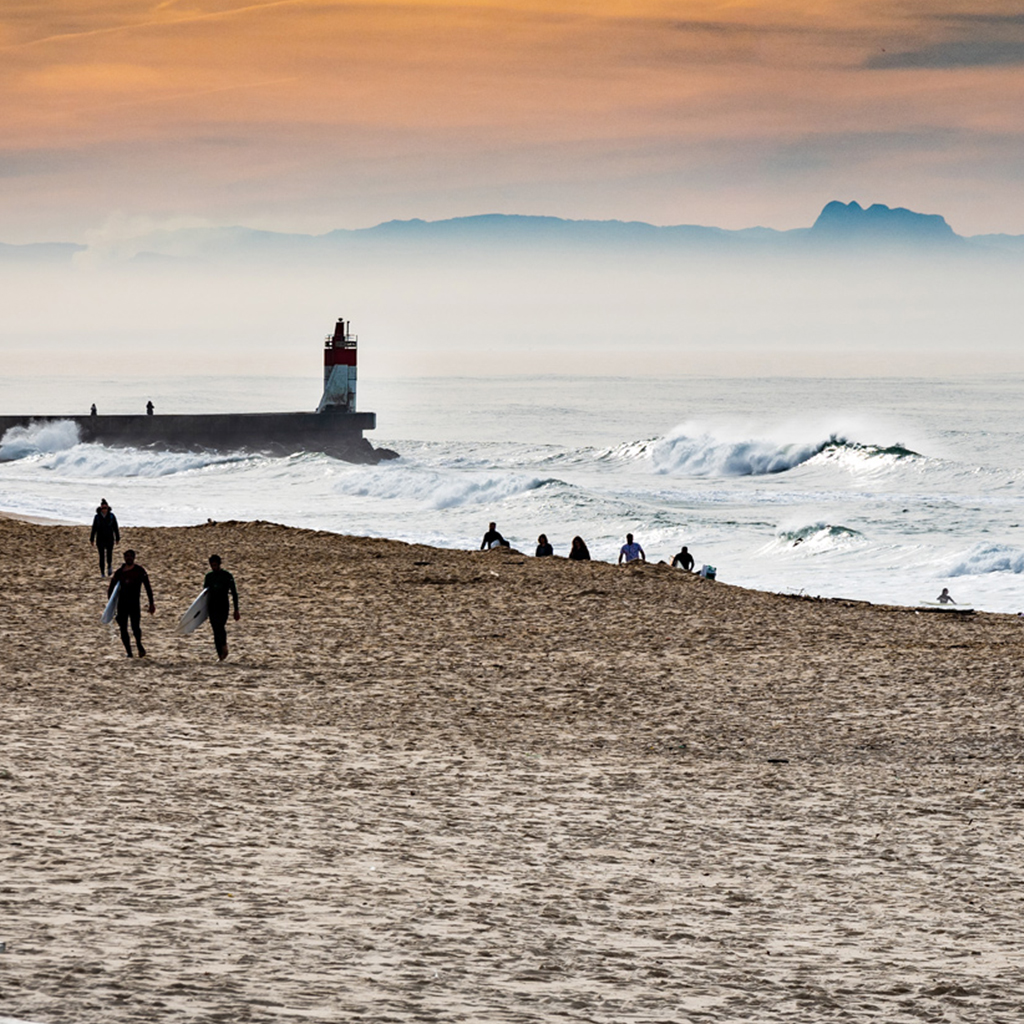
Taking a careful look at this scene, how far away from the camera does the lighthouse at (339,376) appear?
72.6 meters

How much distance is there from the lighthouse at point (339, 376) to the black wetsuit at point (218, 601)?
57.4 meters

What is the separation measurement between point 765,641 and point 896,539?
68.7 ft

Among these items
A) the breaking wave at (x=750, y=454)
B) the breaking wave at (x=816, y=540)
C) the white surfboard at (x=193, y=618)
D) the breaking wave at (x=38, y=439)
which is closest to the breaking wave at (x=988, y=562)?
the breaking wave at (x=816, y=540)

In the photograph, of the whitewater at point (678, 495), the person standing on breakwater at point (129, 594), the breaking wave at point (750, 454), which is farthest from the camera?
the breaking wave at point (750, 454)

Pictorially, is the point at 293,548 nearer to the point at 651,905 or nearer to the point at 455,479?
the point at 651,905

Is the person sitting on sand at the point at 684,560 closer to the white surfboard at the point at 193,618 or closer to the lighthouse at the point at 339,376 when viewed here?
the white surfboard at the point at 193,618

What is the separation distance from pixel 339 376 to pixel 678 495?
25.3 metres

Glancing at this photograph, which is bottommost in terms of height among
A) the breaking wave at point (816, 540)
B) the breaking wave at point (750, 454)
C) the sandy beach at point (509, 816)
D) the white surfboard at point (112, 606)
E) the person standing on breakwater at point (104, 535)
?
the sandy beach at point (509, 816)

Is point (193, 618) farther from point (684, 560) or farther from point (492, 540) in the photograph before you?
point (684, 560)

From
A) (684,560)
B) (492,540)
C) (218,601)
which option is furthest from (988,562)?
(218,601)

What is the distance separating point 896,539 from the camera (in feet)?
124

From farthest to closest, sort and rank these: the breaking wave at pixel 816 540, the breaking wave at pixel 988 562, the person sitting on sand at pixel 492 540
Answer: the breaking wave at pixel 816 540, the breaking wave at pixel 988 562, the person sitting on sand at pixel 492 540

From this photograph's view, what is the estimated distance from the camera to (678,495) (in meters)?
55.5

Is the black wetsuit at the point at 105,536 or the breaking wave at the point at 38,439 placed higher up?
the breaking wave at the point at 38,439
